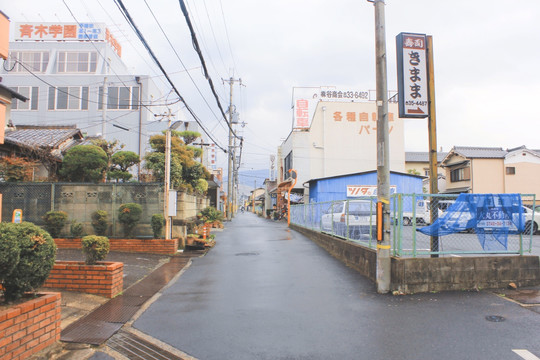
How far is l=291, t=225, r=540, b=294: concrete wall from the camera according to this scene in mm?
6477

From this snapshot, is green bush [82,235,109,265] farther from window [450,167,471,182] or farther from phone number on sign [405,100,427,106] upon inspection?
window [450,167,471,182]

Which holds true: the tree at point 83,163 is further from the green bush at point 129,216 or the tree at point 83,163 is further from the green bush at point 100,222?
the green bush at point 129,216

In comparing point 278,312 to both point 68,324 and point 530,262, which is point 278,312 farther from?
point 530,262

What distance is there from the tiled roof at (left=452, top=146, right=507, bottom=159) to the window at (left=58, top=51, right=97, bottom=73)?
109ft

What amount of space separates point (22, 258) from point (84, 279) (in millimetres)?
2666

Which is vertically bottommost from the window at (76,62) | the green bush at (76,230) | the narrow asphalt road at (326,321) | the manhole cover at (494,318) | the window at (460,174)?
the narrow asphalt road at (326,321)

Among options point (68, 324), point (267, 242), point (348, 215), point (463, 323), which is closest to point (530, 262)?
point (463, 323)

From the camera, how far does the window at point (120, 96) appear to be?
3234cm

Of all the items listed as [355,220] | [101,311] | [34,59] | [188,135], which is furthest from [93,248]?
[34,59]

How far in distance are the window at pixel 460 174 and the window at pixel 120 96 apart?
28542 millimetres

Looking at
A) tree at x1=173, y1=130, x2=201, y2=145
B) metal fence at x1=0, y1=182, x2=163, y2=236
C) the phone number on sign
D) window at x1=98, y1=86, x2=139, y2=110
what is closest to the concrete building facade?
tree at x1=173, y1=130, x2=201, y2=145

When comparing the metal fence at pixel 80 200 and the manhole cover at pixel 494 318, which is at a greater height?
the metal fence at pixel 80 200

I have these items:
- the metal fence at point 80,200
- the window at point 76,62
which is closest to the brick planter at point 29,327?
the metal fence at point 80,200

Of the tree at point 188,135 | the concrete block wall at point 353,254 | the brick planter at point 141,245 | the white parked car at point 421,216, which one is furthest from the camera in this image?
the tree at point 188,135
